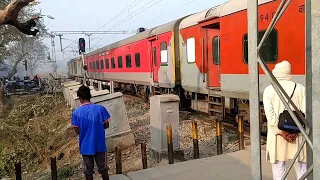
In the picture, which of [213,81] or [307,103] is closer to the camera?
[307,103]

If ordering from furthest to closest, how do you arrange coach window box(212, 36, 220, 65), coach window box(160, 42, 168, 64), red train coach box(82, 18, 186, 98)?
coach window box(160, 42, 168, 64)
red train coach box(82, 18, 186, 98)
coach window box(212, 36, 220, 65)

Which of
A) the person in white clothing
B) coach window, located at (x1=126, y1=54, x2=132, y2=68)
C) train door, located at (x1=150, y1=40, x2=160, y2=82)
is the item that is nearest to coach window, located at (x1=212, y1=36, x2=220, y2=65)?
train door, located at (x1=150, y1=40, x2=160, y2=82)

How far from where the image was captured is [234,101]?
9000 mm

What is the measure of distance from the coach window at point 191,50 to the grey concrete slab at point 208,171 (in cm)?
521

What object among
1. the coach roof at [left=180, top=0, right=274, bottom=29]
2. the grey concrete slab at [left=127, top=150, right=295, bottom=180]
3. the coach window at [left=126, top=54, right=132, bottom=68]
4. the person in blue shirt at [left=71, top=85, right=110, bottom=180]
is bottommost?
the grey concrete slab at [left=127, top=150, right=295, bottom=180]

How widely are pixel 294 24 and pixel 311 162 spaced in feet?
16.4

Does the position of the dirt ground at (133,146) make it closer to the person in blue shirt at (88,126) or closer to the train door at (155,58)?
the person in blue shirt at (88,126)

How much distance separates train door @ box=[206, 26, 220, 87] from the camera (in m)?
9.60

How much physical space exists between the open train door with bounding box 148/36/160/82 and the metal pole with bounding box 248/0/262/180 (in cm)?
1142

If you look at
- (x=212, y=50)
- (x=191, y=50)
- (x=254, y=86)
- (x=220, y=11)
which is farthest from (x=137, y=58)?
(x=254, y=86)

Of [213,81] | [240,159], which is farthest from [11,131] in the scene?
[240,159]

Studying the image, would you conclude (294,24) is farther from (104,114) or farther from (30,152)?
(30,152)

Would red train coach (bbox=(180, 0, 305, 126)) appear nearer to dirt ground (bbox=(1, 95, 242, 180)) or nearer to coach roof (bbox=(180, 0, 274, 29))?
coach roof (bbox=(180, 0, 274, 29))

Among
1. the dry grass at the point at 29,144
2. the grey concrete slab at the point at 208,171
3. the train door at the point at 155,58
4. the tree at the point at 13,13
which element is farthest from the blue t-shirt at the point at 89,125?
the train door at the point at 155,58
